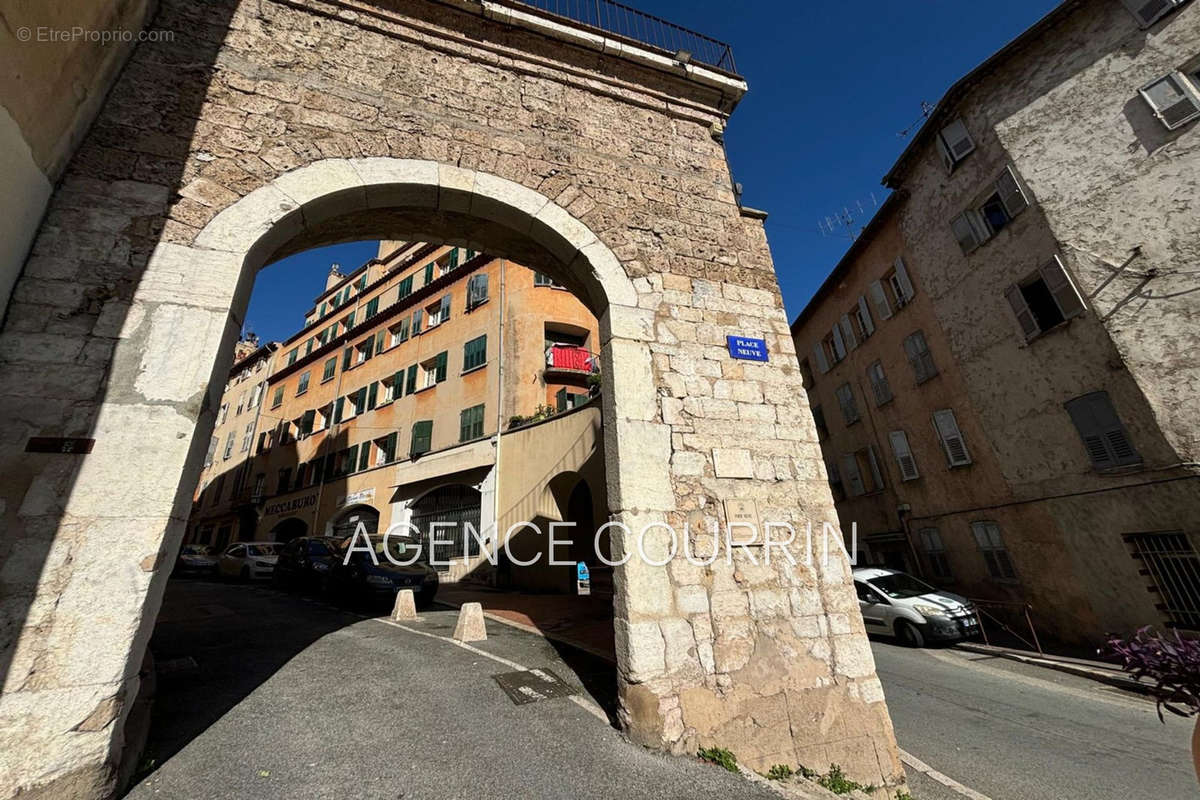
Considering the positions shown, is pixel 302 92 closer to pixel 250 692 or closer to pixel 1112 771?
pixel 250 692

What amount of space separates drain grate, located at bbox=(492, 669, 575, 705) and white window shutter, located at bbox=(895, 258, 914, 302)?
13.3m

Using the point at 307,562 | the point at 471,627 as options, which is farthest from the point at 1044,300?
the point at 307,562

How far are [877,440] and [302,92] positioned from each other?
15.5 m

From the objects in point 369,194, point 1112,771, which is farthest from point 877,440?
point 369,194

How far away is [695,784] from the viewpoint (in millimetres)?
2711

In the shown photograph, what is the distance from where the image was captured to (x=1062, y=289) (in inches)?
350

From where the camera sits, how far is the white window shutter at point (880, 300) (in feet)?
44.8

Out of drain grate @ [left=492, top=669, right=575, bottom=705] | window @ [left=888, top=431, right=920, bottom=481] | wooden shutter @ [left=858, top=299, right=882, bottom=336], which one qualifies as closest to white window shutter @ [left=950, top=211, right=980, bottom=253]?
wooden shutter @ [left=858, top=299, right=882, bottom=336]

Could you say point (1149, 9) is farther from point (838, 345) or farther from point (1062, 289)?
point (838, 345)

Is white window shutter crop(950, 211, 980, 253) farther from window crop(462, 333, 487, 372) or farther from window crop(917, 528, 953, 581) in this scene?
window crop(462, 333, 487, 372)

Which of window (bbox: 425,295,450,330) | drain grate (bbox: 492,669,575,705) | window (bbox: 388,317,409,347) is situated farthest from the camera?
window (bbox: 388,317,409,347)

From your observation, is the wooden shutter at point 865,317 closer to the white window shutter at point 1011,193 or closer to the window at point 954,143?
the window at point 954,143

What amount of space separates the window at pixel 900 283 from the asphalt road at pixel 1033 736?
29.9ft

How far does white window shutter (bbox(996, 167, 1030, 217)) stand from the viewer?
9680mm
